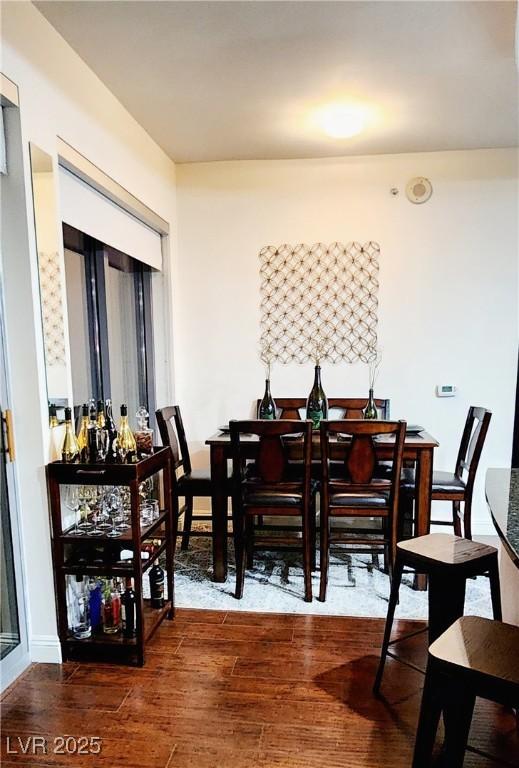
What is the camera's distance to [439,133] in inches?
133

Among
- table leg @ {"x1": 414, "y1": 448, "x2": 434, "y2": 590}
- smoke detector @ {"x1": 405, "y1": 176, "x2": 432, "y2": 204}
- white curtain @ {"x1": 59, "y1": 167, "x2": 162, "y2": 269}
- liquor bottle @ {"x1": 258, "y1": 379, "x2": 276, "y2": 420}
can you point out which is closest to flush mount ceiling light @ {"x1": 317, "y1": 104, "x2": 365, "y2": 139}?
smoke detector @ {"x1": 405, "y1": 176, "x2": 432, "y2": 204}

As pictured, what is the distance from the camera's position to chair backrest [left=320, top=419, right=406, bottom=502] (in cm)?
253

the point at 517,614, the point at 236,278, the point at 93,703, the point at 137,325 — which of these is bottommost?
the point at 93,703

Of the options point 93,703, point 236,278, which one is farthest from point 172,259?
point 93,703

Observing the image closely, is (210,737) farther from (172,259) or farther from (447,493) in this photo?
(172,259)

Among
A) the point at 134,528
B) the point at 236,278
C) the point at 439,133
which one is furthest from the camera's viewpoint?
the point at 236,278

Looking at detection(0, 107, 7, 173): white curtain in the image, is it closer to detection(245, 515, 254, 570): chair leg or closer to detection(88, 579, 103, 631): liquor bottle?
detection(88, 579, 103, 631): liquor bottle

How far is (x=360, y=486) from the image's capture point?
2.64m

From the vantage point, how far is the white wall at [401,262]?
3746 mm

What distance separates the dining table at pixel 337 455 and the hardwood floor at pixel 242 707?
0.56m

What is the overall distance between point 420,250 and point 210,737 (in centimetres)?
340

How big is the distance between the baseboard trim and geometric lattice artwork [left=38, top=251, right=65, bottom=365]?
1.23m

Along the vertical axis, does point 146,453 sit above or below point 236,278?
below

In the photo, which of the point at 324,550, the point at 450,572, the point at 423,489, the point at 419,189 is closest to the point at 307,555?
the point at 324,550
